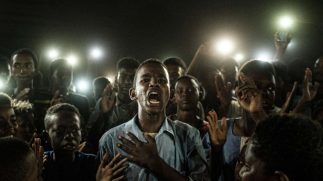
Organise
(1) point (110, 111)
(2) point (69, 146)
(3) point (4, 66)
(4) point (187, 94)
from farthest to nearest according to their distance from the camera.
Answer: (3) point (4, 66)
(1) point (110, 111)
(4) point (187, 94)
(2) point (69, 146)

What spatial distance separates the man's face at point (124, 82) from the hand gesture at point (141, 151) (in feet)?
7.71

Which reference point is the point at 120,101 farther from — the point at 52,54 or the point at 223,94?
the point at 52,54

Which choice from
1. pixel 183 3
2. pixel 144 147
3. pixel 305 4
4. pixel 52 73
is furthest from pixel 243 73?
pixel 183 3

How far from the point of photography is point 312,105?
4988 mm

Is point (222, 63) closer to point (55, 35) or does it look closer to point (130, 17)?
point (55, 35)

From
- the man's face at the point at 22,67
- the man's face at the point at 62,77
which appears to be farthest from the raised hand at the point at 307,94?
the man's face at the point at 22,67

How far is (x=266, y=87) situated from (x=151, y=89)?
110cm

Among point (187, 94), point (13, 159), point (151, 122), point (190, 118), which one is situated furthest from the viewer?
point (187, 94)

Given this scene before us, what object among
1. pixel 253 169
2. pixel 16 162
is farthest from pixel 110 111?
pixel 253 169

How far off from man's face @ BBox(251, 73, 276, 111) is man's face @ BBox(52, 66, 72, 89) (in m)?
3.37

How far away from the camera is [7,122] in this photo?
371cm

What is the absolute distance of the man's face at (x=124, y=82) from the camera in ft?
17.5

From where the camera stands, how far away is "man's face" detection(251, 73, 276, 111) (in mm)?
3646

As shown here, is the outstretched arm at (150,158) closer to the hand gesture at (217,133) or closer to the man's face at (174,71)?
the hand gesture at (217,133)
